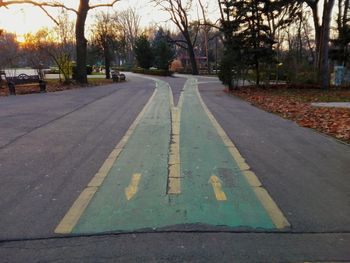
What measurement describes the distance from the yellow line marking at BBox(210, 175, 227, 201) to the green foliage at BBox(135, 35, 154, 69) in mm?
67613

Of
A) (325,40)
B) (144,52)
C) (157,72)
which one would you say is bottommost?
(157,72)

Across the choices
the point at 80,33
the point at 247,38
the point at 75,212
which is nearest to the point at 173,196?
the point at 75,212

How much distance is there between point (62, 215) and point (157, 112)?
10.5 meters

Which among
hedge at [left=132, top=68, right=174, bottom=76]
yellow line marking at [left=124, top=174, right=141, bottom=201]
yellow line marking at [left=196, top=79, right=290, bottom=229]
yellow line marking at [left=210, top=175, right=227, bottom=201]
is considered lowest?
hedge at [left=132, top=68, right=174, bottom=76]

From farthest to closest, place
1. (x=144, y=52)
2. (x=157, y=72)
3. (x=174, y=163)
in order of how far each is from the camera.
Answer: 1. (x=144, y=52)
2. (x=157, y=72)
3. (x=174, y=163)

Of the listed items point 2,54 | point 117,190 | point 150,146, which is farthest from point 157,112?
point 2,54

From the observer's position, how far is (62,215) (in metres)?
5.00

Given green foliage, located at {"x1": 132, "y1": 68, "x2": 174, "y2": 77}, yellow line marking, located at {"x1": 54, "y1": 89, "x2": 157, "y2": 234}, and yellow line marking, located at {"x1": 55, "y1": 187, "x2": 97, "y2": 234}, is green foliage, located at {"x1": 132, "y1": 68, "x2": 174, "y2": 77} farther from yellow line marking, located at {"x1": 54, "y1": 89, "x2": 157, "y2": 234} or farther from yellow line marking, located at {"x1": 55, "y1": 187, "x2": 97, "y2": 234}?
yellow line marking, located at {"x1": 55, "y1": 187, "x2": 97, "y2": 234}

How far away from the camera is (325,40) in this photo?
28.4 m

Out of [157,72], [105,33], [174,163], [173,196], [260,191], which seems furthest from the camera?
[157,72]

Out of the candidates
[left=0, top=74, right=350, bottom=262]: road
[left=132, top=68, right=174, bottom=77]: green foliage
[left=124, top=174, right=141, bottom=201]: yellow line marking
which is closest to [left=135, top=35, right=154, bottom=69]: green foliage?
[left=132, top=68, right=174, bottom=77]: green foliage

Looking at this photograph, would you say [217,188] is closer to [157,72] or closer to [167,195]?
[167,195]

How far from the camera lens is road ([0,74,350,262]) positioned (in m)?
4.14

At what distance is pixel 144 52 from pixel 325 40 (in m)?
48.1
